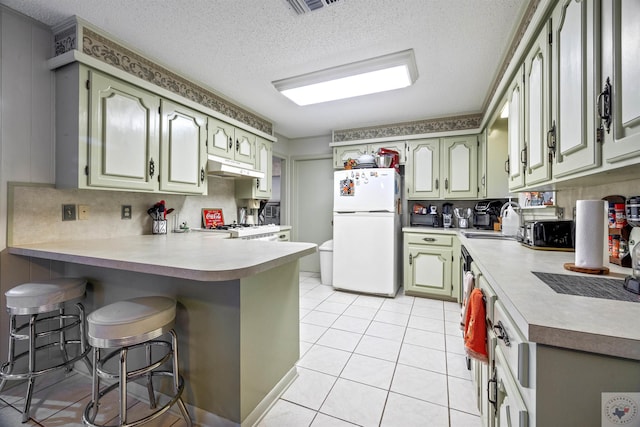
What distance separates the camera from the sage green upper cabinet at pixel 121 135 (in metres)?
1.83

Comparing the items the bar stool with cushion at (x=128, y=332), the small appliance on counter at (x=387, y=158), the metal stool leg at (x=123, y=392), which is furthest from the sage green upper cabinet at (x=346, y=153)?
the metal stool leg at (x=123, y=392)

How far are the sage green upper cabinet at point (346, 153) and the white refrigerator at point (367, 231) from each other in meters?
0.53

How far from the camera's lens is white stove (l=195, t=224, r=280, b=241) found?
2747 millimetres

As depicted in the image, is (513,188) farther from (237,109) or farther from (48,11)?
(48,11)

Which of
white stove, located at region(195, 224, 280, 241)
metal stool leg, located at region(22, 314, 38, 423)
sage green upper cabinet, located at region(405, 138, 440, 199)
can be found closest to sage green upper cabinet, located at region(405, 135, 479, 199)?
sage green upper cabinet, located at region(405, 138, 440, 199)

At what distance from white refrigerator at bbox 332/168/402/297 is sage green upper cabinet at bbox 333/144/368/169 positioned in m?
0.53

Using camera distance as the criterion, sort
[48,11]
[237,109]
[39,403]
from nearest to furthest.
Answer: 1. [39,403]
2. [48,11]
3. [237,109]

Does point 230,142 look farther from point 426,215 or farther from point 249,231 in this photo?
point 426,215

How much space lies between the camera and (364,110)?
11.0ft

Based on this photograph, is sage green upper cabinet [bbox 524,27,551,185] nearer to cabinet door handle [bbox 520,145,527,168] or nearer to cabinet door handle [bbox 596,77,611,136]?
cabinet door handle [bbox 520,145,527,168]

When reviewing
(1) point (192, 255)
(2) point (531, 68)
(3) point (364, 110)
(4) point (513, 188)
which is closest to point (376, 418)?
(1) point (192, 255)

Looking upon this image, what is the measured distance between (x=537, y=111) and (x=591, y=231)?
69 cm

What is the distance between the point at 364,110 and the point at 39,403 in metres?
3.70

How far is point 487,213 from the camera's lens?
3398mm
